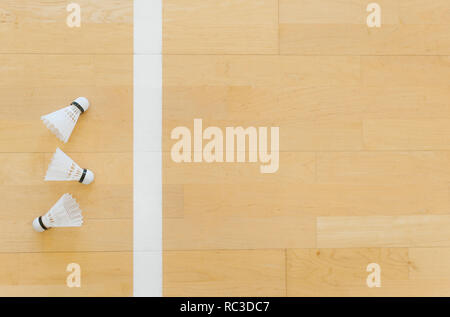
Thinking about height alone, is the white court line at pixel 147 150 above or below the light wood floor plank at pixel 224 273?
above

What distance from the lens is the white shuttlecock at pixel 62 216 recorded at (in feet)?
4.31

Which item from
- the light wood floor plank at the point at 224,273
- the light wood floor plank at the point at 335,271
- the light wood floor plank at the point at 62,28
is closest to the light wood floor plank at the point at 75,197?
A: the light wood floor plank at the point at 224,273

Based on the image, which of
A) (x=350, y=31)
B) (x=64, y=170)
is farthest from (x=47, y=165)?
(x=350, y=31)

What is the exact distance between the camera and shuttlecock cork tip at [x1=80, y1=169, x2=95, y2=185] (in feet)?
4.33

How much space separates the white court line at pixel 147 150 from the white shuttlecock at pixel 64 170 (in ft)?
0.65

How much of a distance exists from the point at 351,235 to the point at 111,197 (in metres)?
1.01

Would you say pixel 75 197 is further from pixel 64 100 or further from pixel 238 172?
pixel 238 172

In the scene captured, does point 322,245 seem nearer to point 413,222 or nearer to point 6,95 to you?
point 413,222

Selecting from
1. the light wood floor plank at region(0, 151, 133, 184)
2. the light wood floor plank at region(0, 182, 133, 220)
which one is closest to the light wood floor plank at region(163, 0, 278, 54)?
the light wood floor plank at region(0, 151, 133, 184)

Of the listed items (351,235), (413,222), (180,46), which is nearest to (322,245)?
(351,235)

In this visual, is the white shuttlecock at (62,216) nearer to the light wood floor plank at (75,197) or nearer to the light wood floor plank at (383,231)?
the light wood floor plank at (75,197)

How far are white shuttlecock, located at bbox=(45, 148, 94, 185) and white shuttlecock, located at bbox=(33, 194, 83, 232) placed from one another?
0.08 meters

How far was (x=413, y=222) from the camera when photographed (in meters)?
1.41

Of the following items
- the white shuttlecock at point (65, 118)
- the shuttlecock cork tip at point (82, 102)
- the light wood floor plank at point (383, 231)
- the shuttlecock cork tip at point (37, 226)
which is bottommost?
the light wood floor plank at point (383, 231)
